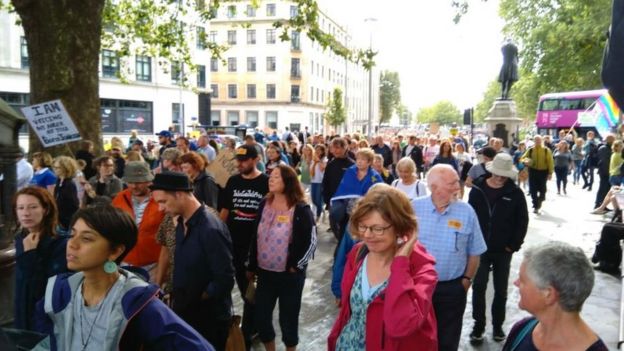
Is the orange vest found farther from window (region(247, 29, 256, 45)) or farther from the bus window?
window (region(247, 29, 256, 45))

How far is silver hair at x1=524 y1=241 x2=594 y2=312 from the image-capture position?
2.19 metres

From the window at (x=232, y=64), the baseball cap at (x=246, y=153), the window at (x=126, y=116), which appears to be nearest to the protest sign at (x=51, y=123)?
the baseball cap at (x=246, y=153)

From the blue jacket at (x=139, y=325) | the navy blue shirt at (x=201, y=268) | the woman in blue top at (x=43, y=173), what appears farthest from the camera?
the woman in blue top at (x=43, y=173)

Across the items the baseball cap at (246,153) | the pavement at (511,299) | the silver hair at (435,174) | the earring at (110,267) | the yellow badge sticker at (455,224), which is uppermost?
the baseball cap at (246,153)

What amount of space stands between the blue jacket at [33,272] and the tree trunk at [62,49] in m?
5.82

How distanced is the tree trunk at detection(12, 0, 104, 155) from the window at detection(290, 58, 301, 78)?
6059 cm

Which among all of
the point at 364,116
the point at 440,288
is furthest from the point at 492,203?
the point at 364,116

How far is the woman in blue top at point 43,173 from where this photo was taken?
7191mm

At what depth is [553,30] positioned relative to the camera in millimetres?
28016

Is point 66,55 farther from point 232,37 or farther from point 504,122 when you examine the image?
point 232,37

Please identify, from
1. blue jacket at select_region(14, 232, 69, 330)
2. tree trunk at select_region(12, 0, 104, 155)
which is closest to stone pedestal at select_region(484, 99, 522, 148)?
tree trunk at select_region(12, 0, 104, 155)

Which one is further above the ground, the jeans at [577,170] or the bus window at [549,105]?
the bus window at [549,105]

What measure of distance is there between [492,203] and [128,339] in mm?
4398

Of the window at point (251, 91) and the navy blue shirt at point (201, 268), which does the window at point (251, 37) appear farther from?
the navy blue shirt at point (201, 268)
